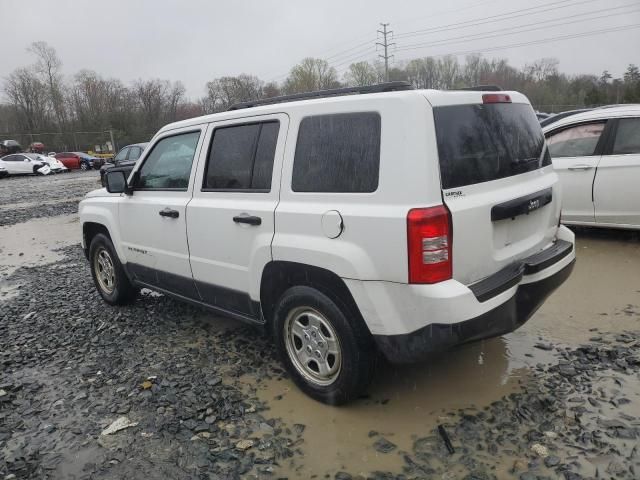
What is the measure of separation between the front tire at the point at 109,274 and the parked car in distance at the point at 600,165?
5614 mm

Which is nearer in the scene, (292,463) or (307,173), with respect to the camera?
(292,463)

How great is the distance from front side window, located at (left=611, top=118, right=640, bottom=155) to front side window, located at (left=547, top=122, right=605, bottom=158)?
0.23 metres

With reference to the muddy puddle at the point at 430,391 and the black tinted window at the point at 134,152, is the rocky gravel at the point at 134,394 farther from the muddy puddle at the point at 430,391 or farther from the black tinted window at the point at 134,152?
the black tinted window at the point at 134,152

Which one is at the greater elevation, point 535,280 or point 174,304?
point 535,280

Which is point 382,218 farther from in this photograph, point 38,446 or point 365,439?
point 38,446

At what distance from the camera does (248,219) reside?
3.32m

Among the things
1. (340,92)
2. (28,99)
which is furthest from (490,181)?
(28,99)

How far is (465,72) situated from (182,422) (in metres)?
83.1

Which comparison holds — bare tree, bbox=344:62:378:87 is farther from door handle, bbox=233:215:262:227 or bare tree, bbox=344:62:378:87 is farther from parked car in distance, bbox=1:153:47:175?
door handle, bbox=233:215:262:227

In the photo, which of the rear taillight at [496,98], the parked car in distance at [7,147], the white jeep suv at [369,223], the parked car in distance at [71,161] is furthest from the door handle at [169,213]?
the parked car in distance at [7,147]

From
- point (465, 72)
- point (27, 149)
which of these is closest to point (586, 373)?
point (27, 149)

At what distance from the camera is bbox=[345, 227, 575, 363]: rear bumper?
2.59 metres

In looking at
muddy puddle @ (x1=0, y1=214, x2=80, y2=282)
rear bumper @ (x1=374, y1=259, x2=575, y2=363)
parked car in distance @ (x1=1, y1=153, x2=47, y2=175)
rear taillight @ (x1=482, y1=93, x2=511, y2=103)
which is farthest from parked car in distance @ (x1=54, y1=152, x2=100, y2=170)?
rear bumper @ (x1=374, y1=259, x2=575, y2=363)

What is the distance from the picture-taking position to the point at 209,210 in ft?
12.0
